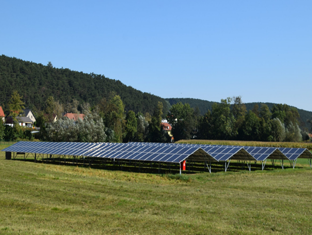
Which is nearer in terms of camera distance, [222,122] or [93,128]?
[93,128]

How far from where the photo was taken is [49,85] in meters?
162

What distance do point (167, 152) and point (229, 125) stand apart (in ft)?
236

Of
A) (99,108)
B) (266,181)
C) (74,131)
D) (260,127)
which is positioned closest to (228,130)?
(260,127)

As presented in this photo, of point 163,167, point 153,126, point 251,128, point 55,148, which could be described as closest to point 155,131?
point 153,126

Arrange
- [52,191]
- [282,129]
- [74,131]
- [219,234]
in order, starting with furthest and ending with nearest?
[282,129]
[74,131]
[52,191]
[219,234]

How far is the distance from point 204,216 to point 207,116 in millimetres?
96070

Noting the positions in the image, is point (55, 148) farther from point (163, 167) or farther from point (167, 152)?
point (167, 152)

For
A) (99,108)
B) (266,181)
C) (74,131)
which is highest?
(99,108)

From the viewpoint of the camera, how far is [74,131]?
7025 cm

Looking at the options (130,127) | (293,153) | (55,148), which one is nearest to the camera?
(293,153)

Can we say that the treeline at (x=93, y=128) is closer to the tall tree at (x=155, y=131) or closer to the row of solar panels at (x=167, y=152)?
the tall tree at (x=155, y=131)

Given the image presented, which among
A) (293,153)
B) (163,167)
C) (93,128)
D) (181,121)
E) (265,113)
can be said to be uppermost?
(265,113)

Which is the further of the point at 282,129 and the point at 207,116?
the point at 207,116

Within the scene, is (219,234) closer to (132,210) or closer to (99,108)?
(132,210)
